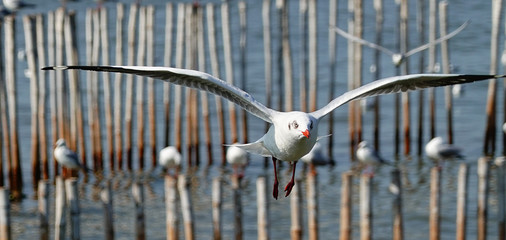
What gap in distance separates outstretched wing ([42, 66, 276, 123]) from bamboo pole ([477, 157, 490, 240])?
461 centimetres

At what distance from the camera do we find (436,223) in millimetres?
15500

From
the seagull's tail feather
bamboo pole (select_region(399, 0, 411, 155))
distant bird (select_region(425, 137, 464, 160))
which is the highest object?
bamboo pole (select_region(399, 0, 411, 155))

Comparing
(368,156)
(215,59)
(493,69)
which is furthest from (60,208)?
(493,69)

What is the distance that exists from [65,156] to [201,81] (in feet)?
31.7

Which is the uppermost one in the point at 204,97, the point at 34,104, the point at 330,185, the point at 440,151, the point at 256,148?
the point at 204,97

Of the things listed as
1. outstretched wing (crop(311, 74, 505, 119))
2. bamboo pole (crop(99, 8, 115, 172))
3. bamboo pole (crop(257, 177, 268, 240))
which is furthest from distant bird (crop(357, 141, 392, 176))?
outstretched wing (crop(311, 74, 505, 119))

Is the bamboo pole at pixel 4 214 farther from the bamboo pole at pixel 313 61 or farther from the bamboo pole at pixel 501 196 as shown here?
the bamboo pole at pixel 313 61

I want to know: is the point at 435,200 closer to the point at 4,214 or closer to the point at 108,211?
the point at 108,211

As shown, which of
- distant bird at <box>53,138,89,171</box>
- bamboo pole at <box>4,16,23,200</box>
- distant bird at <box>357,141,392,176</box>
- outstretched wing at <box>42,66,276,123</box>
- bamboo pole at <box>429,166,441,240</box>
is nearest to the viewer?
outstretched wing at <box>42,66,276,123</box>

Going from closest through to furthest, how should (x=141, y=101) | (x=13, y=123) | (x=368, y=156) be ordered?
1. (x=13, y=123)
2. (x=368, y=156)
3. (x=141, y=101)

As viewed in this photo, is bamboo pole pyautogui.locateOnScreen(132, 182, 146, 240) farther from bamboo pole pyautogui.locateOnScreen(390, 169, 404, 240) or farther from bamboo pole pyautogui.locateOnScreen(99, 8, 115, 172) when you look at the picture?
bamboo pole pyautogui.locateOnScreen(99, 8, 115, 172)

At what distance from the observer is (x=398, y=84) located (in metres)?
11.8

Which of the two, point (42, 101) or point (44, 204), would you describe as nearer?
point (44, 204)

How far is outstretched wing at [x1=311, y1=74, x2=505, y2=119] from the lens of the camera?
11305mm
